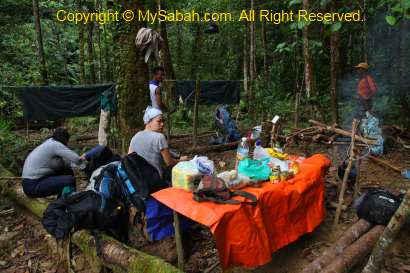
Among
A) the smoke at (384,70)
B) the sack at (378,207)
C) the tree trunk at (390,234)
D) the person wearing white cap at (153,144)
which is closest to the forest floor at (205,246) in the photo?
the sack at (378,207)

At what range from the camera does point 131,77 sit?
654 centimetres

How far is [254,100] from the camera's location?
11.6 m

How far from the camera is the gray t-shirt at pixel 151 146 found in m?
4.04

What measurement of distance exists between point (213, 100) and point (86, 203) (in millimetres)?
7728

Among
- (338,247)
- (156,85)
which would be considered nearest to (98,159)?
(156,85)

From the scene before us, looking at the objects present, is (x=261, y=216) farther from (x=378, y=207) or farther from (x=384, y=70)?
(x=384, y=70)

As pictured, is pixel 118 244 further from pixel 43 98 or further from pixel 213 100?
pixel 213 100

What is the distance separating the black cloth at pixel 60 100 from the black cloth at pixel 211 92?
2505 millimetres

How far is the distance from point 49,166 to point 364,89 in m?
6.59

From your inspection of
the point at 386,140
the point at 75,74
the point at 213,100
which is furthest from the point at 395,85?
the point at 75,74

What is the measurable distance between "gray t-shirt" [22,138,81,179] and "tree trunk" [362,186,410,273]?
3.88 m

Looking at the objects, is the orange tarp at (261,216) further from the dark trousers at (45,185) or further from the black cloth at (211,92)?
the black cloth at (211,92)

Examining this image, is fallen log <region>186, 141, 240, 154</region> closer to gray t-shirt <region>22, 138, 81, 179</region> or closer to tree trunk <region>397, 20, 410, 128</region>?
gray t-shirt <region>22, 138, 81, 179</region>

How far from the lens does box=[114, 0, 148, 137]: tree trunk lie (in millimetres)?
6477
